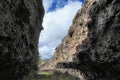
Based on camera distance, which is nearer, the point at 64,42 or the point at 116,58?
the point at 116,58

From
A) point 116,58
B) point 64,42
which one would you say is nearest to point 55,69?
point 64,42

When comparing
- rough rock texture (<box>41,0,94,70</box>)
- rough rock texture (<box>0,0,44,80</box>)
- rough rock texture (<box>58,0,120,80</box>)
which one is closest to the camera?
rough rock texture (<box>0,0,44,80</box>)

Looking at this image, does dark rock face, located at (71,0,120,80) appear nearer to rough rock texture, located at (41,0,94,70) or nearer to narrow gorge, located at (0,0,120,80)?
narrow gorge, located at (0,0,120,80)

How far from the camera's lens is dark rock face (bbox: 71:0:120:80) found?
22.1 meters

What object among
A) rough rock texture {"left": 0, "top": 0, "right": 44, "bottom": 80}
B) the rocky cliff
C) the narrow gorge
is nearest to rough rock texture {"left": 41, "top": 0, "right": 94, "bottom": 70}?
the rocky cliff

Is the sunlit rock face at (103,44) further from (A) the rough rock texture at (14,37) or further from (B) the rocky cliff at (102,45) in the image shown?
(A) the rough rock texture at (14,37)

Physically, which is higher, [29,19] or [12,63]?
[29,19]

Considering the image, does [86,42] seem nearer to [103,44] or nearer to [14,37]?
[103,44]

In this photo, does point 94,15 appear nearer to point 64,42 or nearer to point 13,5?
point 13,5

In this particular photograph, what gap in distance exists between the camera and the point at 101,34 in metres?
24.3

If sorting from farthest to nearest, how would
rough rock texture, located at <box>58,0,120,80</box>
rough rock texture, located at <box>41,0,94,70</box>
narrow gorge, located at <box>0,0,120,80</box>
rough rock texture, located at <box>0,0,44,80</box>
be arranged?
rough rock texture, located at <box>41,0,94,70</box> < rough rock texture, located at <box>58,0,120,80</box> < narrow gorge, located at <box>0,0,120,80</box> < rough rock texture, located at <box>0,0,44,80</box>

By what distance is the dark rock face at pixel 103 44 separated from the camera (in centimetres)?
2208

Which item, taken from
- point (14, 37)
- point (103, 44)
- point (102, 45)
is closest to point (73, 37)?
point (102, 45)

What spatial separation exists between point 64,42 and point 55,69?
1044 centimetres
